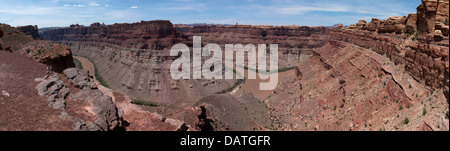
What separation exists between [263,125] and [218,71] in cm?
2627

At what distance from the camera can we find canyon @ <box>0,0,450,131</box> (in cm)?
1145

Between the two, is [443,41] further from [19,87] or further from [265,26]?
[265,26]

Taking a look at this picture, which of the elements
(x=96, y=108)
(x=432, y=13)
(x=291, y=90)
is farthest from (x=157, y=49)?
(x=432, y=13)

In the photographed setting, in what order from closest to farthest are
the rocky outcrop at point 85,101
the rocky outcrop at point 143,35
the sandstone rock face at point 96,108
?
the sandstone rock face at point 96,108 → the rocky outcrop at point 85,101 → the rocky outcrop at point 143,35

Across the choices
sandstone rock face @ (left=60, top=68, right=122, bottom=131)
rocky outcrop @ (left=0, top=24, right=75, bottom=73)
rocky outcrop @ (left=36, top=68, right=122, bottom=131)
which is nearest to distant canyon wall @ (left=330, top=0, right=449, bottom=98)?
sandstone rock face @ (left=60, top=68, right=122, bottom=131)

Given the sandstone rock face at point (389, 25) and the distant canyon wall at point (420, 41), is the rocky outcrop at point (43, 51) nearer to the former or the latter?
the distant canyon wall at point (420, 41)

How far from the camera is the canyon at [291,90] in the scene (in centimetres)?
1145

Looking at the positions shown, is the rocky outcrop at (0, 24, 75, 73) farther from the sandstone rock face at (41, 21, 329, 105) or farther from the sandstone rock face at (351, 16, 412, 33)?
the sandstone rock face at (351, 16, 412, 33)

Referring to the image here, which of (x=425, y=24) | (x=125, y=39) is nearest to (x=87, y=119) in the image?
(x=425, y=24)

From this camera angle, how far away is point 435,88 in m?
12.1

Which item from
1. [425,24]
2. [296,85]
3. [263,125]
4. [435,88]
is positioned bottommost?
[263,125]
